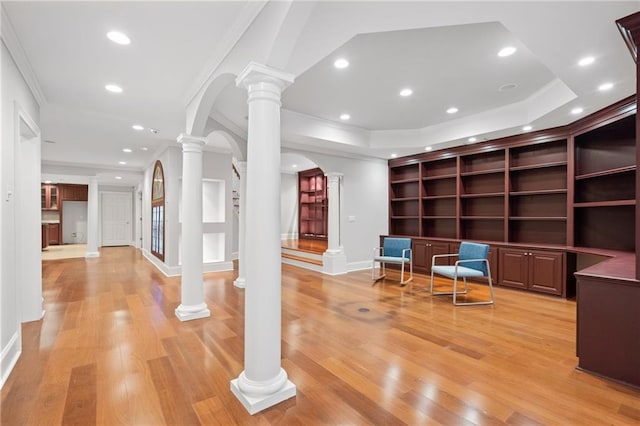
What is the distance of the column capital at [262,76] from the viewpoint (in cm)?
193

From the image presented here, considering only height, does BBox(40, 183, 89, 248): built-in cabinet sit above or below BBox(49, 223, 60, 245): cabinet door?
above

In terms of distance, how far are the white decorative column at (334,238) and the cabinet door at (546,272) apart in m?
3.16

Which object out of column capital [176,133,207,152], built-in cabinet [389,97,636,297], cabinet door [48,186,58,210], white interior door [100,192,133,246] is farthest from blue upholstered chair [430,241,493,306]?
cabinet door [48,186,58,210]

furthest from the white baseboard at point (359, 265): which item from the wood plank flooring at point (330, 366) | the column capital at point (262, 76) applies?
the column capital at point (262, 76)

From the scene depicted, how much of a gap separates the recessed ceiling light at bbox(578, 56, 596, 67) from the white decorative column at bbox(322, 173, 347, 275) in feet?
13.5

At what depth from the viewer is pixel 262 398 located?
1.96 m

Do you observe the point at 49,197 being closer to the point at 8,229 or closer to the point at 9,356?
the point at 8,229

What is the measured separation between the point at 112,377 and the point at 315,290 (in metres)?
3.03

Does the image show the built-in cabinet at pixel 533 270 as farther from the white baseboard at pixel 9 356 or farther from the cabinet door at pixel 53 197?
the cabinet door at pixel 53 197

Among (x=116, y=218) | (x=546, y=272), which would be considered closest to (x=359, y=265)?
(x=546, y=272)

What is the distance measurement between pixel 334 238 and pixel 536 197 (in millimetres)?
3559

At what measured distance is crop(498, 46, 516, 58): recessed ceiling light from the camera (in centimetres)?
288

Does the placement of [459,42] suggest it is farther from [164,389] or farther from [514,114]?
[164,389]

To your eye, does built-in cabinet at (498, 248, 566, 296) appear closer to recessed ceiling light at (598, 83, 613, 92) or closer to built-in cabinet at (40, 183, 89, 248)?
recessed ceiling light at (598, 83, 613, 92)
